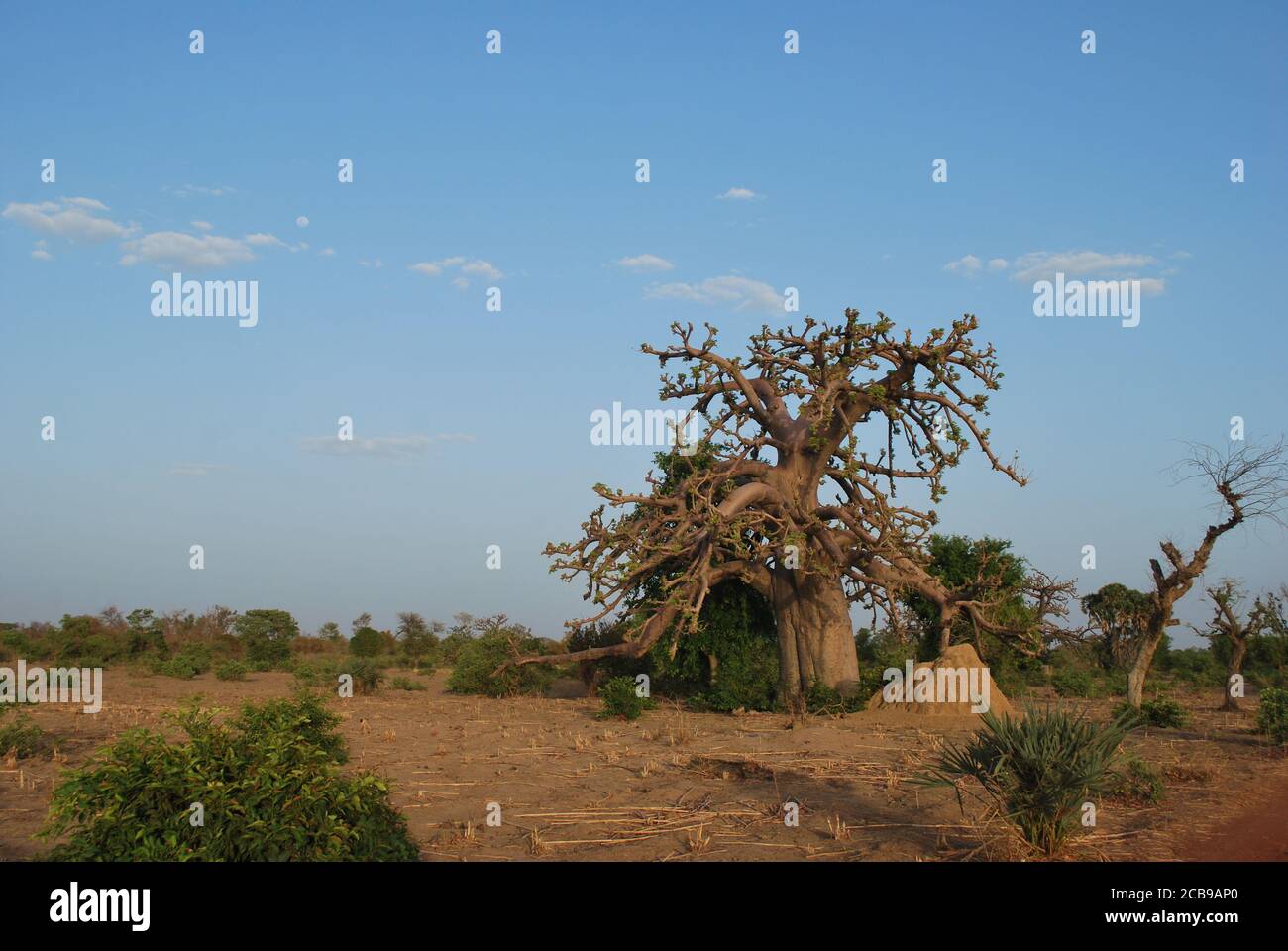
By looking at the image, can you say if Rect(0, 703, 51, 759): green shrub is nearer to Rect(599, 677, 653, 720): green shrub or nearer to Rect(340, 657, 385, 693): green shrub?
Rect(599, 677, 653, 720): green shrub

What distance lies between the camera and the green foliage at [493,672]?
2077 cm

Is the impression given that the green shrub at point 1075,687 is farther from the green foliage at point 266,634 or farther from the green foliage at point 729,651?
the green foliage at point 266,634

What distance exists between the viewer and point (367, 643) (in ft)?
130

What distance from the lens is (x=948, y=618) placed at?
1723 cm

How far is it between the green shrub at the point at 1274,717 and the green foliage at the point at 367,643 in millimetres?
32023

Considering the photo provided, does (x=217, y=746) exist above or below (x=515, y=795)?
above

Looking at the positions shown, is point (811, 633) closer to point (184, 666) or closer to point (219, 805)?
point (219, 805)

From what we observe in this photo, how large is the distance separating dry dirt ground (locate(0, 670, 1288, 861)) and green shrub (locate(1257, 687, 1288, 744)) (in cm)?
29

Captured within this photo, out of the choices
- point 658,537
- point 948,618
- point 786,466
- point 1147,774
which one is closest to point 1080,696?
point 948,618

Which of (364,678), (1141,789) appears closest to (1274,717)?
(1141,789)

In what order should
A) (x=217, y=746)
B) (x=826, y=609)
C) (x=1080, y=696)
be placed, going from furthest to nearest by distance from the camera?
(x=1080, y=696), (x=826, y=609), (x=217, y=746)
